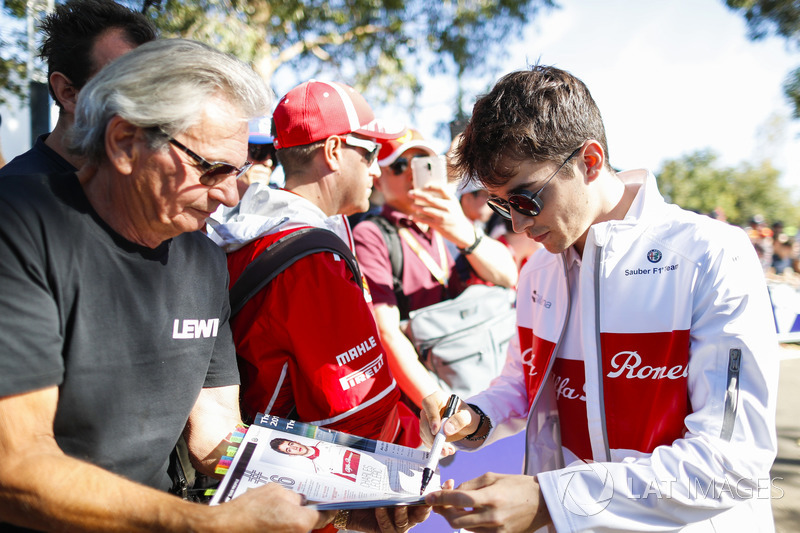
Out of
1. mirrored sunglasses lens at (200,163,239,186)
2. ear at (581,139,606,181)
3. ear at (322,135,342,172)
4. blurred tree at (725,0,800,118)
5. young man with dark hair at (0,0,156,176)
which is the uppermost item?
blurred tree at (725,0,800,118)

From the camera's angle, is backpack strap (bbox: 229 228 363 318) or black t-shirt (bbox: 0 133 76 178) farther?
black t-shirt (bbox: 0 133 76 178)

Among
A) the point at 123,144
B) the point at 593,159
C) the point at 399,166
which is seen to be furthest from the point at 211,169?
the point at 399,166

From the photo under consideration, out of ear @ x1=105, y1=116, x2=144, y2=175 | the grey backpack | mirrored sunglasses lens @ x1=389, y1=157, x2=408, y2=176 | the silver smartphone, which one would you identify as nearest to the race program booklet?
ear @ x1=105, y1=116, x2=144, y2=175

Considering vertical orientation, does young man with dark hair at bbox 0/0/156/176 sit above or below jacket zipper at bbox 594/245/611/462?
above

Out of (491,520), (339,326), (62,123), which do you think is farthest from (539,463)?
(62,123)

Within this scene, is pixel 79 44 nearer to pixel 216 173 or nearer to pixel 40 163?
pixel 40 163

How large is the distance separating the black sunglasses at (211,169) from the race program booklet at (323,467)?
744 millimetres

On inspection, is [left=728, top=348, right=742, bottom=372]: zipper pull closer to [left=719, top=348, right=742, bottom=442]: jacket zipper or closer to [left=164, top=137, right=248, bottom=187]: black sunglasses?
[left=719, top=348, right=742, bottom=442]: jacket zipper

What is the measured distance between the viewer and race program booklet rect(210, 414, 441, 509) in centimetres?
142

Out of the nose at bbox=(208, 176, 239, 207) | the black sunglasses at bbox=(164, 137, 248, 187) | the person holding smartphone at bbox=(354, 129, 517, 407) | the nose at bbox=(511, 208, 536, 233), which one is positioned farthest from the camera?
the person holding smartphone at bbox=(354, 129, 517, 407)

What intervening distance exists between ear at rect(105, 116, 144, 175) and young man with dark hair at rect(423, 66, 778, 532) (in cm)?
112

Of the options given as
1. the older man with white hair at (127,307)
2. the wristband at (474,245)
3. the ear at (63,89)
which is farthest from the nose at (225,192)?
the wristband at (474,245)

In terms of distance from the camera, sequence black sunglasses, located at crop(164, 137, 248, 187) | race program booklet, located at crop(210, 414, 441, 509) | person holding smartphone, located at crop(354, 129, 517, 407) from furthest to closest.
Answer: person holding smartphone, located at crop(354, 129, 517, 407), black sunglasses, located at crop(164, 137, 248, 187), race program booklet, located at crop(210, 414, 441, 509)

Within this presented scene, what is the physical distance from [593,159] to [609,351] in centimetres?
67
